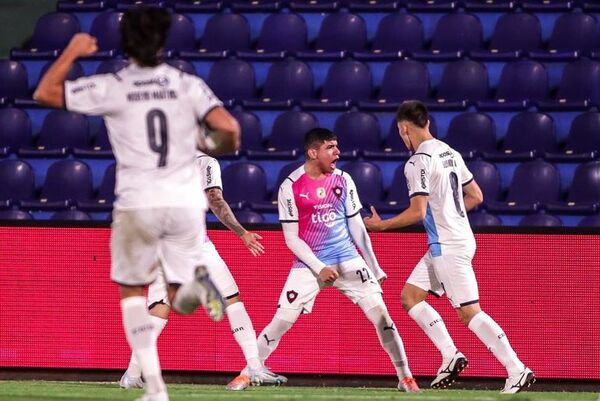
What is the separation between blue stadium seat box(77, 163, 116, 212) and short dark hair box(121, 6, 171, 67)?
6.81 m

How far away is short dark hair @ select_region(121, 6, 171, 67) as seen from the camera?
21.6 feet

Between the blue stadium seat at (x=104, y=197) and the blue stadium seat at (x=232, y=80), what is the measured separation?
1.68 m

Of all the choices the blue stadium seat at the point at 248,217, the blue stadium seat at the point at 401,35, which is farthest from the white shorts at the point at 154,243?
the blue stadium seat at the point at 401,35

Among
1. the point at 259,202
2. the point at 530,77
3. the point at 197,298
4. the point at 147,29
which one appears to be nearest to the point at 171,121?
the point at 147,29

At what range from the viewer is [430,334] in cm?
1030

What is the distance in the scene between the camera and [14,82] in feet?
50.3

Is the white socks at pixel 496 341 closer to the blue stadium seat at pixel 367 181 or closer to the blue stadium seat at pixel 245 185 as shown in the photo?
the blue stadium seat at pixel 367 181

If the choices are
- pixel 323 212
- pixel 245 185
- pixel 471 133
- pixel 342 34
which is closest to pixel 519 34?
pixel 471 133

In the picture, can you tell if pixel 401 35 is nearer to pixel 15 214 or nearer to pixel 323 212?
pixel 15 214

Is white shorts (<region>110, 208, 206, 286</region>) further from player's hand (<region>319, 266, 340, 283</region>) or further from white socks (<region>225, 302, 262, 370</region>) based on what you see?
white socks (<region>225, 302, 262, 370</region>)

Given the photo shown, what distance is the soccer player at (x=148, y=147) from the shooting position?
6625 millimetres

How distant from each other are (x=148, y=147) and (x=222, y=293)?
3878 millimetres

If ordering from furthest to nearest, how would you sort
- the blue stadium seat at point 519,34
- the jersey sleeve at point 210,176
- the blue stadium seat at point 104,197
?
the blue stadium seat at point 519,34
the blue stadium seat at point 104,197
the jersey sleeve at point 210,176

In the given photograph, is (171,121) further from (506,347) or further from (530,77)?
(530,77)
